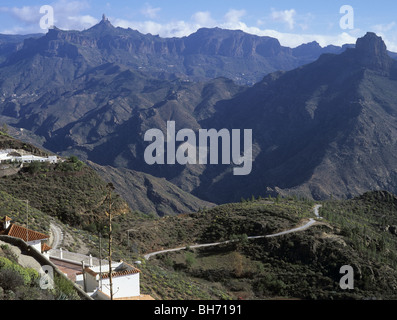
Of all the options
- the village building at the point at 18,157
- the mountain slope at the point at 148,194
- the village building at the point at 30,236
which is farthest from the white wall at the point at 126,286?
the mountain slope at the point at 148,194

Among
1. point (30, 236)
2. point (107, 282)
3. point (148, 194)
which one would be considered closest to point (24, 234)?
point (30, 236)

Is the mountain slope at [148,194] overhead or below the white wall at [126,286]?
overhead

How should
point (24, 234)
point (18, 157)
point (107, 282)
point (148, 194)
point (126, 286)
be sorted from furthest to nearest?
point (148, 194) < point (18, 157) < point (24, 234) < point (126, 286) < point (107, 282)

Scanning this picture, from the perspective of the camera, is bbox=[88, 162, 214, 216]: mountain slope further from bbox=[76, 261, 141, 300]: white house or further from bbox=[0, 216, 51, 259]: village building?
bbox=[76, 261, 141, 300]: white house

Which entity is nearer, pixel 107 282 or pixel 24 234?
pixel 107 282

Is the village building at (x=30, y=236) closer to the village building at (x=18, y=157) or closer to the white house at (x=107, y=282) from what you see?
the white house at (x=107, y=282)

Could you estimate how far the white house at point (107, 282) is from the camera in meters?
23.0

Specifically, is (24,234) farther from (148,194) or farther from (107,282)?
(148,194)

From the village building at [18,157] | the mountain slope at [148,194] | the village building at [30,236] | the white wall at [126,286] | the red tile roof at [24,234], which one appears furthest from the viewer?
the mountain slope at [148,194]

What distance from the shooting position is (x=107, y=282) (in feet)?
77.1
